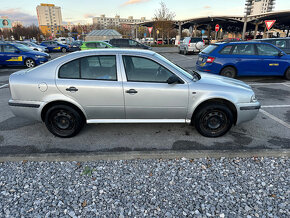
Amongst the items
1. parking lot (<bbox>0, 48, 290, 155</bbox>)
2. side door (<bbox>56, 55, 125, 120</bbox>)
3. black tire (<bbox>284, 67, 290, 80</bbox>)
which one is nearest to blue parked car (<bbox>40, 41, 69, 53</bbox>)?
parking lot (<bbox>0, 48, 290, 155</bbox>)

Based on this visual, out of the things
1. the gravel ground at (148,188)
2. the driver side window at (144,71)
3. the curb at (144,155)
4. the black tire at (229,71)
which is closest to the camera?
the gravel ground at (148,188)

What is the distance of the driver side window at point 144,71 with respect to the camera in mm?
3518

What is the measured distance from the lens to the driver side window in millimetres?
3518

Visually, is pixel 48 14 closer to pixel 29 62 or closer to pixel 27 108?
pixel 29 62

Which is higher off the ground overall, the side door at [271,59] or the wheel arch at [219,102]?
the side door at [271,59]

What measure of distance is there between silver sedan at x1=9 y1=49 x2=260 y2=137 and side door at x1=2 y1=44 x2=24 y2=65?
10.5 m

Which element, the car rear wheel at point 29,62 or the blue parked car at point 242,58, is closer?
the blue parked car at point 242,58

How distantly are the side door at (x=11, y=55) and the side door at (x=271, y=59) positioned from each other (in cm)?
1291

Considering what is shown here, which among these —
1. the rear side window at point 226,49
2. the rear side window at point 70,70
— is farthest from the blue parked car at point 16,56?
the rear side window at point 226,49

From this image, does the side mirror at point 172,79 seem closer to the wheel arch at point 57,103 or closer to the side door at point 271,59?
the wheel arch at point 57,103

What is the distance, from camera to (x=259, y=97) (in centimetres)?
637

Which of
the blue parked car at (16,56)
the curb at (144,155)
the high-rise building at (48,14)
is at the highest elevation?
the high-rise building at (48,14)

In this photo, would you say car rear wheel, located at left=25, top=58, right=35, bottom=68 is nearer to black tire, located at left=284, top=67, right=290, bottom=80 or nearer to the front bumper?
the front bumper

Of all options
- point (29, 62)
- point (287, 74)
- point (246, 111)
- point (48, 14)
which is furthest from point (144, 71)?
point (48, 14)
